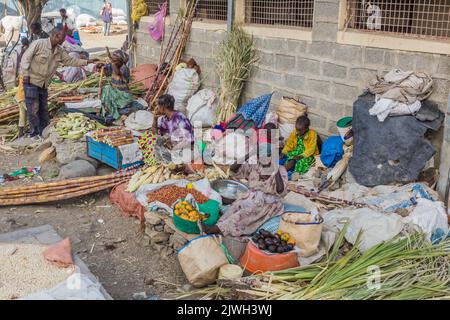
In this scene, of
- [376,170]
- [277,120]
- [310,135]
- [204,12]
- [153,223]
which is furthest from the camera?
[204,12]

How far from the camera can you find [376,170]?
585cm

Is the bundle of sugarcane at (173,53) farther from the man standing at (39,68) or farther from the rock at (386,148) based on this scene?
the rock at (386,148)

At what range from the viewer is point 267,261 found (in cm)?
438

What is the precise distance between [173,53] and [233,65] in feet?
7.84

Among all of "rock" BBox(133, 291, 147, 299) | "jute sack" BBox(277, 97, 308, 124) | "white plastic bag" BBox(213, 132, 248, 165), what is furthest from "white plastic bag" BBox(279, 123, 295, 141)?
"rock" BBox(133, 291, 147, 299)

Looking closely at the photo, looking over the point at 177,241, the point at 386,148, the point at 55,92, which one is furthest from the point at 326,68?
the point at 55,92

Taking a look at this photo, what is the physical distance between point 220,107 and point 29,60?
321 centimetres

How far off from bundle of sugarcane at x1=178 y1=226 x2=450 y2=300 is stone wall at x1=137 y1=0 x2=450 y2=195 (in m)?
1.49

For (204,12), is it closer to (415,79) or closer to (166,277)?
A: (415,79)

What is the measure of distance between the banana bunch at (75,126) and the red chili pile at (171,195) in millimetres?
2557

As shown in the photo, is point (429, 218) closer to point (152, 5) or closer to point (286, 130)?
point (286, 130)

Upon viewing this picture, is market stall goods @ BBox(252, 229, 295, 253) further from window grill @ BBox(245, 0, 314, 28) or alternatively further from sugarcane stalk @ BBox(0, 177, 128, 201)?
window grill @ BBox(245, 0, 314, 28)

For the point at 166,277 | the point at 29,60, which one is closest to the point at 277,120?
the point at 166,277

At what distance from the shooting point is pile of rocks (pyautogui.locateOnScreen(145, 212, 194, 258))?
5.27 meters
